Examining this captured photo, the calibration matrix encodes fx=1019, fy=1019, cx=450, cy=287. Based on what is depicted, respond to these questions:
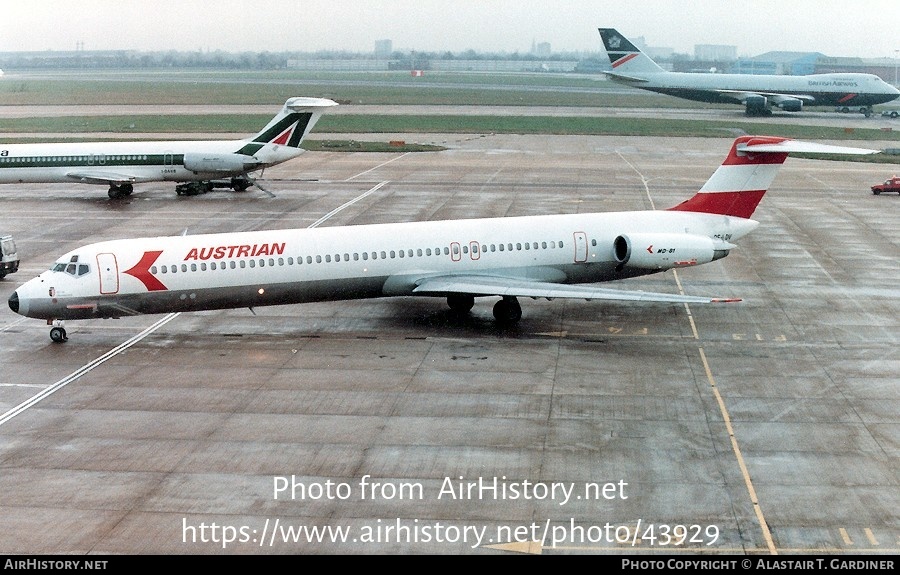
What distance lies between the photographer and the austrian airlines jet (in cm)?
2816

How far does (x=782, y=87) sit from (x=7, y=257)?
93875mm

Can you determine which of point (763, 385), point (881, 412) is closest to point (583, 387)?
point (763, 385)

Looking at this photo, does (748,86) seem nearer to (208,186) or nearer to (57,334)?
(208,186)

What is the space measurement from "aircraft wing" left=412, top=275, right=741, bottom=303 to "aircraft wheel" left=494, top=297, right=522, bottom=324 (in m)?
0.63

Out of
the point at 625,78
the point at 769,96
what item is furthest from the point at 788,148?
the point at 625,78

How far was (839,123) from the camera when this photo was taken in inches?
4050

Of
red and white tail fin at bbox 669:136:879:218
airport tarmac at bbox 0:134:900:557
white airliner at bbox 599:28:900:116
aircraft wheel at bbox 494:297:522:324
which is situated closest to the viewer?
airport tarmac at bbox 0:134:900:557

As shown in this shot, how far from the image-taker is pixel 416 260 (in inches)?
1187

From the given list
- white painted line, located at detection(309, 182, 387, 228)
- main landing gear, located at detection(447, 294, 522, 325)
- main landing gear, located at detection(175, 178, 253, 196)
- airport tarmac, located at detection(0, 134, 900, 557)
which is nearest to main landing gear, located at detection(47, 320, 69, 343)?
airport tarmac, located at detection(0, 134, 900, 557)

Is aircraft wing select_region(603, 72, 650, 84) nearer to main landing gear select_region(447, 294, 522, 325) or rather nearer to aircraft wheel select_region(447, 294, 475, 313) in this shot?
aircraft wheel select_region(447, 294, 475, 313)

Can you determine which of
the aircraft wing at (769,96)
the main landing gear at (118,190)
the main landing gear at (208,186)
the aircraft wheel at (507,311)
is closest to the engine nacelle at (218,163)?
the main landing gear at (208,186)

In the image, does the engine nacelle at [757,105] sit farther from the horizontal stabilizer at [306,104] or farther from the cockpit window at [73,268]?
the cockpit window at [73,268]
